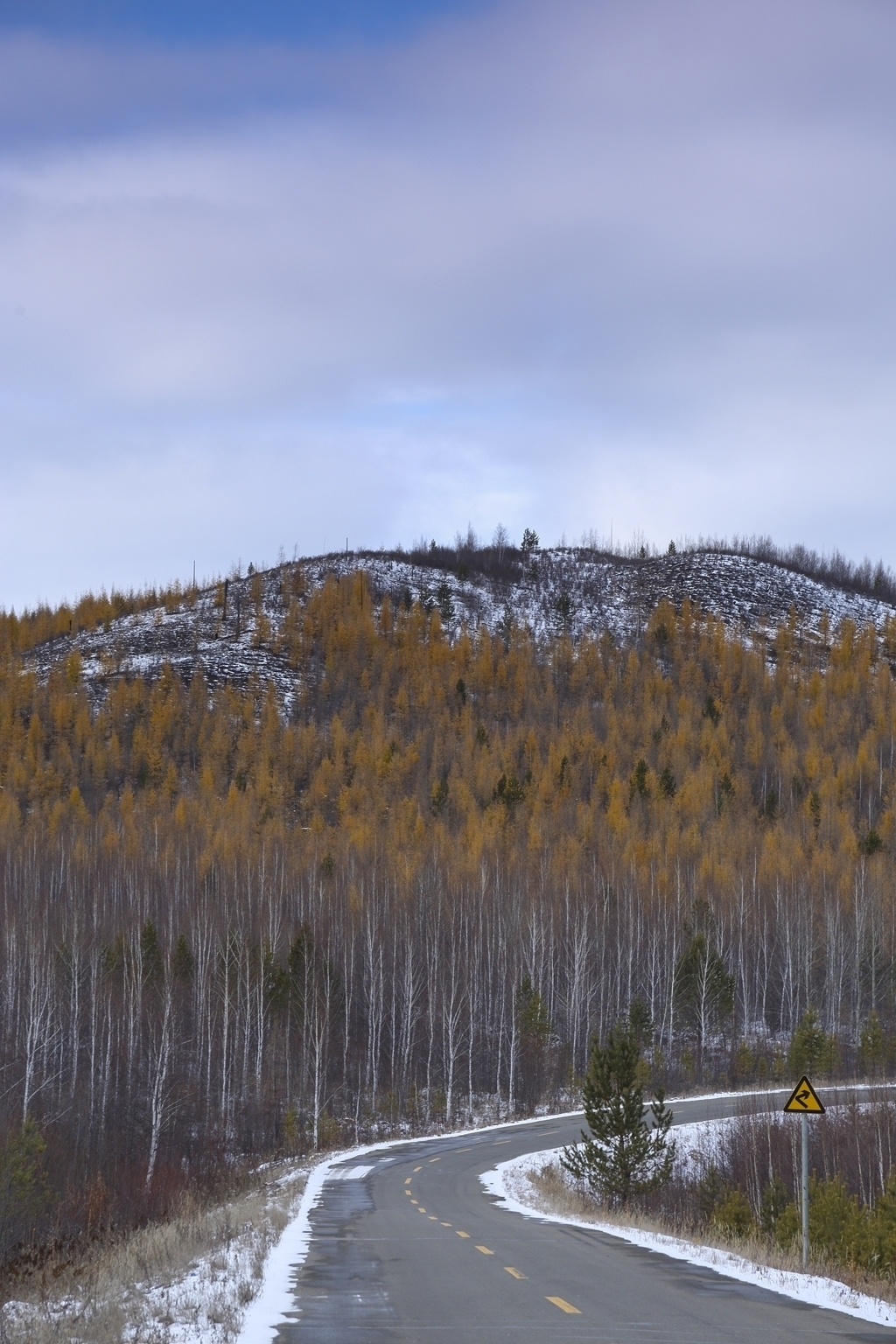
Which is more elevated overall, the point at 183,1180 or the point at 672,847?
the point at 672,847

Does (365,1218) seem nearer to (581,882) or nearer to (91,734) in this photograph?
(581,882)

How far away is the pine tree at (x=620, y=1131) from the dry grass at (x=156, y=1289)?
28.2ft

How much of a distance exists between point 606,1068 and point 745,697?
521ft

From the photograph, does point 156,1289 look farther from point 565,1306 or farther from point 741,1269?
point 741,1269

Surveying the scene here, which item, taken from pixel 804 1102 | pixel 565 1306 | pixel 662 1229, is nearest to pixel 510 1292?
pixel 565 1306

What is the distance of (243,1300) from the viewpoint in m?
12.2

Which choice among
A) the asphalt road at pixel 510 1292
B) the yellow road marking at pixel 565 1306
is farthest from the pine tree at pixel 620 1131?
the yellow road marking at pixel 565 1306

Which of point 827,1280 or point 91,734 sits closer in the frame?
point 827,1280

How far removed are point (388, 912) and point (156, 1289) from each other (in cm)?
7256

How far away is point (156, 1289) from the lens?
13984mm

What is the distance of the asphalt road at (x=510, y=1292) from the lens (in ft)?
33.8

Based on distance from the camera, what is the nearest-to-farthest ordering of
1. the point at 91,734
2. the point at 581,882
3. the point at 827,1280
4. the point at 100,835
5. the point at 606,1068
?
the point at 827,1280 → the point at 606,1068 → the point at 581,882 → the point at 100,835 → the point at 91,734

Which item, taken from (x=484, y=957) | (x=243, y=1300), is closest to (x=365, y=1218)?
(x=243, y=1300)

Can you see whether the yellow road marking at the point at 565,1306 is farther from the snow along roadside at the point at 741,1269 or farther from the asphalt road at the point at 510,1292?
the snow along roadside at the point at 741,1269
